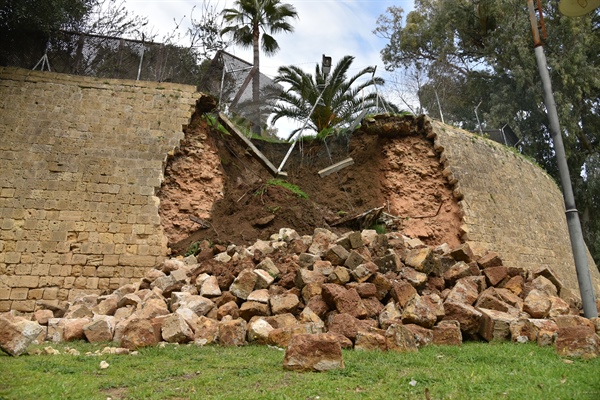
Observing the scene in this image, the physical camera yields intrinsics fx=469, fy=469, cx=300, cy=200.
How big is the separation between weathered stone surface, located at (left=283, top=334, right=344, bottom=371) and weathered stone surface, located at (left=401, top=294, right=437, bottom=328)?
1.88 metres

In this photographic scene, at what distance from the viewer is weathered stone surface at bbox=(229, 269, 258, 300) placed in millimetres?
6980

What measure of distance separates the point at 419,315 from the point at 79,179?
24.9 ft

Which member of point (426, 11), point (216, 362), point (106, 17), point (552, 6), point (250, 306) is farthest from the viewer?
point (426, 11)

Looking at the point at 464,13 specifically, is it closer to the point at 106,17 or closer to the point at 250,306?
the point at 106,17

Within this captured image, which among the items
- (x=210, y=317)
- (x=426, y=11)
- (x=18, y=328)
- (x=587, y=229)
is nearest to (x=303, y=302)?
(x=210, y=317)

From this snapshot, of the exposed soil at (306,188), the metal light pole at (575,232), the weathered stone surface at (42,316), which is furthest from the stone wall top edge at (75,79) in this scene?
the metal light pole at (575,232)

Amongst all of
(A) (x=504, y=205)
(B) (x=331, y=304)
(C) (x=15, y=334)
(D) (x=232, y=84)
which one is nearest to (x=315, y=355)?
(B) (x=331, y=304)

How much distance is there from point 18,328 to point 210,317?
8.20 ft

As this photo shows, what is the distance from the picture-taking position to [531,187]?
15.7m

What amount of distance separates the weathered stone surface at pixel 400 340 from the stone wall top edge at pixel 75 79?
829 cm

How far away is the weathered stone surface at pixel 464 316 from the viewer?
20.2 ft

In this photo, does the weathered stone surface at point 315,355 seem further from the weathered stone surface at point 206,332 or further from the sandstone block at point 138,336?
the sandstone block at point 138,336

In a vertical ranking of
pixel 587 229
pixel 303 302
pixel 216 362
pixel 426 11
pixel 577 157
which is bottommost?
pixel 216 362

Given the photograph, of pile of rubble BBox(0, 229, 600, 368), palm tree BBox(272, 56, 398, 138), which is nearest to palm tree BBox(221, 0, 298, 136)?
palm tree BBox(272, 56, 398, 138)
